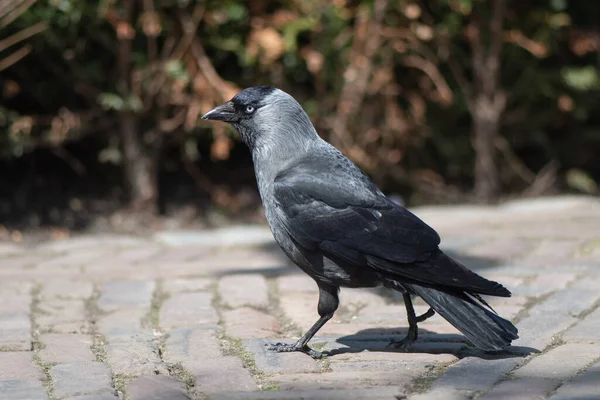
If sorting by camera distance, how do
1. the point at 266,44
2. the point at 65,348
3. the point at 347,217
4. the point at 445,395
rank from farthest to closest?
the point at 266,44
the point at 65,348
the point at 347,217
the point at 445,395

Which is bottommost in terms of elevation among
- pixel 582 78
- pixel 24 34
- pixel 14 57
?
pixel 582 78

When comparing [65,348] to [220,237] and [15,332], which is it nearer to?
[15,332]

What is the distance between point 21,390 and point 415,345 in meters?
1.48

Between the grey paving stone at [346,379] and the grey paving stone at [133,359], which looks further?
the grey paving stone at [133,359]

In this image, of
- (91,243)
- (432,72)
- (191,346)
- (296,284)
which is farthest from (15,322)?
(432,72)

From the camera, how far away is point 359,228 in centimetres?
352

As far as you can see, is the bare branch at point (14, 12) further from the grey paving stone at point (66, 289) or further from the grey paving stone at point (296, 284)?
the grey paving stone at point (296, 284)

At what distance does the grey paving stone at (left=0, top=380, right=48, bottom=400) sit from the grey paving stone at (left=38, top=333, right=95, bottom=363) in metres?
0.27

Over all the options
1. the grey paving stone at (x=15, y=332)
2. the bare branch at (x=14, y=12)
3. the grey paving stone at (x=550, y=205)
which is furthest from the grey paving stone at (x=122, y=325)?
the grey paving stone at (x=550, y=205)

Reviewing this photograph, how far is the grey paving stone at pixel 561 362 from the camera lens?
3.22 meters

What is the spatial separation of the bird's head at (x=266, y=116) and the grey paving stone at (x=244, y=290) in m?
0.79

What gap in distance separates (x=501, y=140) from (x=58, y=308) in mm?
3988

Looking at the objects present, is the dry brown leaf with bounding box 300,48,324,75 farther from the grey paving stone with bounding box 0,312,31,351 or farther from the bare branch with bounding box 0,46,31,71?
the grey paving stone with bounding box 0,312,31,351

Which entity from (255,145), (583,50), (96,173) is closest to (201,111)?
(96,173)
